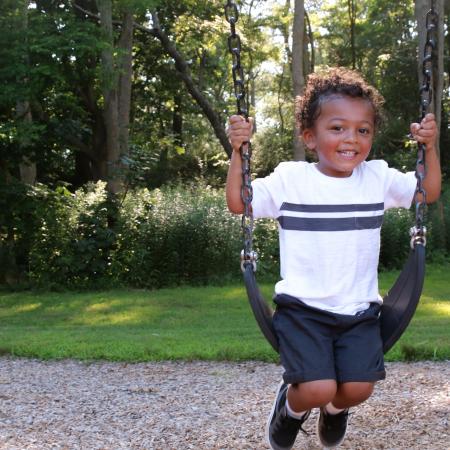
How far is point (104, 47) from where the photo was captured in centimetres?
1040

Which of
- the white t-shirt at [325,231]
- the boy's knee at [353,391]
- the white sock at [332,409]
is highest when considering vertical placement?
the white t-shirt at [325,231]

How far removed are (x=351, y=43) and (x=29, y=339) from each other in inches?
980

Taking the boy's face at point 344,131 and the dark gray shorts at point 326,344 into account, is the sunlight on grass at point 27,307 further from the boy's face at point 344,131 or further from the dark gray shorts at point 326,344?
the boy's face at point 344,131

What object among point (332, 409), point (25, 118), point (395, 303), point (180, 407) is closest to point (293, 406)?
point (332, 409)

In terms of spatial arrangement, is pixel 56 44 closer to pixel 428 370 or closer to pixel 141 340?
pixel 141 340

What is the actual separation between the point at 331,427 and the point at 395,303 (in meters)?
0.73

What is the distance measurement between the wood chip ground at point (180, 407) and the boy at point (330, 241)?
1.05 metres

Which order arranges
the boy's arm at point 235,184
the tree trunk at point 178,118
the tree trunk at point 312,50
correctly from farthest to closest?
1. the tree trunk at point 312,50
2. the tree trunk at point 178,118
3. the boy's arm at point 235,184

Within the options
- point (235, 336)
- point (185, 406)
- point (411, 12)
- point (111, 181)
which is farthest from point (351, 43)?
point (185, 406)

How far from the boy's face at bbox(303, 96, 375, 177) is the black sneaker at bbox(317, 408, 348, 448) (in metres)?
1.11

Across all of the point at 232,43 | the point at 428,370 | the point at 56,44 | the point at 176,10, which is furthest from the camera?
the point at 176,10

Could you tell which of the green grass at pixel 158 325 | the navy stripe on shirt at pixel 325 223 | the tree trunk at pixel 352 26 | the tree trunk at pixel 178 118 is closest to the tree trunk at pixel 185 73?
the tree trunk at pixel 178 118

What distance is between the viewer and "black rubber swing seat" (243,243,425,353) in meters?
2.70

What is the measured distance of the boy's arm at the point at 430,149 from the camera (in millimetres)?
2824
